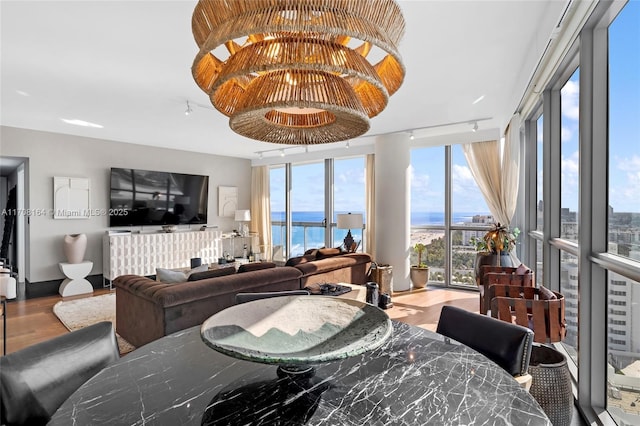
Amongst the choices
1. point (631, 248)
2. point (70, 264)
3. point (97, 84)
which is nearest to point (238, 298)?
point (631, 248)

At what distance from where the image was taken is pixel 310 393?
3.39 ft

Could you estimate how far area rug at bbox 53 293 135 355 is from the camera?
398 centimetres

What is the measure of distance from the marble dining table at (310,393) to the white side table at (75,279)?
16.7ft

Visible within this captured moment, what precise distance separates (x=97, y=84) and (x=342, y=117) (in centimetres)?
323

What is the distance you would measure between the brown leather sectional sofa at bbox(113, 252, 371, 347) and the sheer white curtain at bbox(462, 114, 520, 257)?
2.93 meters

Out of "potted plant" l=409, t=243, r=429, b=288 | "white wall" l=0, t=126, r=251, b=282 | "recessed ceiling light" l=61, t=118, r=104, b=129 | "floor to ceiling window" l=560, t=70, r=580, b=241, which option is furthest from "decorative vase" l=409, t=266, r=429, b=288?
"recessed ceiling light" l=61, t=118, r=104, b=129

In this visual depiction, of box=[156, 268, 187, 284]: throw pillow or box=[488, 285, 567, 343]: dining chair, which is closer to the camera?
Answer: box=[488, 285, 567, 343]: dining chair

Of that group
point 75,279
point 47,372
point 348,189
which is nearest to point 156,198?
point 75,279

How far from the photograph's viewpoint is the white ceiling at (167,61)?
2.19 metres

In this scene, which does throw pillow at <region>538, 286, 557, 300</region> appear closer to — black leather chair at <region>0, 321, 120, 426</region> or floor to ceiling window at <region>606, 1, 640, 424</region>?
floor to ceiling window at <region>606, 1, 640, 424</region>

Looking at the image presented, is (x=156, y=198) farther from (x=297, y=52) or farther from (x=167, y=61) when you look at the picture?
(x=297, y=52)

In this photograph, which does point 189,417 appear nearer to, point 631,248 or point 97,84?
point 631,248

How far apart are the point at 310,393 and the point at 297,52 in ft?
3.45

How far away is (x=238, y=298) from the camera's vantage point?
6.62 ft
